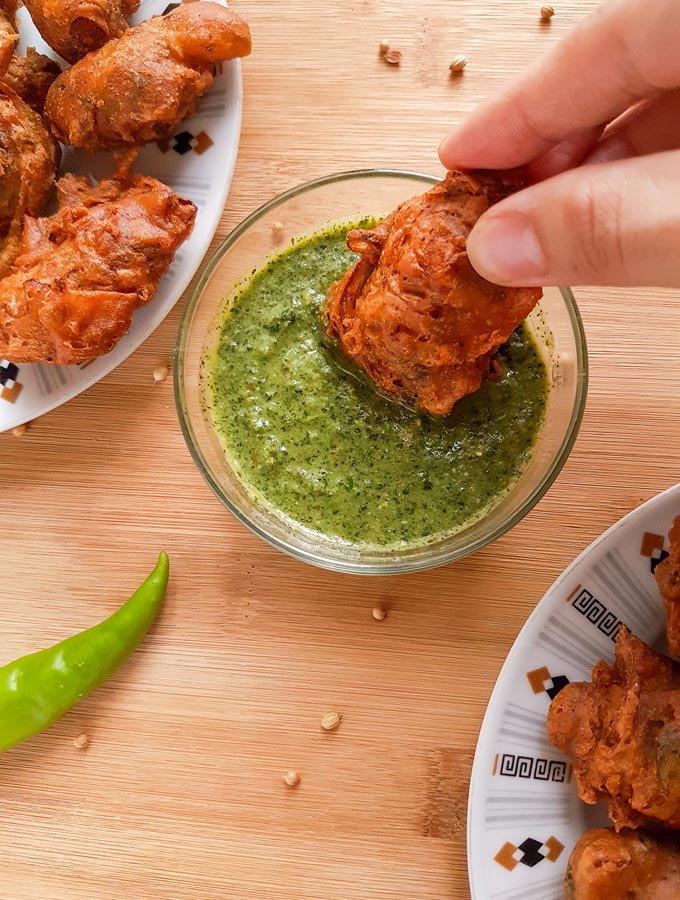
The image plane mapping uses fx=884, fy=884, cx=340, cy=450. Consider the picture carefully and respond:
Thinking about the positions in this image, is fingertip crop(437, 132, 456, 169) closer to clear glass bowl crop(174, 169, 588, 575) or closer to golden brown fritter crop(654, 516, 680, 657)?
clear glass bowl crop(174, 169, 588, 575)

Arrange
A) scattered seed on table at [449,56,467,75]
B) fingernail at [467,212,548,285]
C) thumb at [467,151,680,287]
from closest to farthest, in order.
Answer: thumb at [467,151,680,287] < fingernail at [467,212,548,285] < scattered seed on table at [449,56,467,75]

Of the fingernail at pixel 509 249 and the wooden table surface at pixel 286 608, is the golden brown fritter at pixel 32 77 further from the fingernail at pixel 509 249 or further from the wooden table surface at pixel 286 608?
the fingernail at pixel 509 249

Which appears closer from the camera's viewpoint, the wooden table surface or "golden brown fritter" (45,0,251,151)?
"golden brown fritter" (45,0,251,151)

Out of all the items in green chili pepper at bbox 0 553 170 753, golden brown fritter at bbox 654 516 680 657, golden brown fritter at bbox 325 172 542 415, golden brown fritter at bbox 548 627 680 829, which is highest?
golden brown fritter at bbox 325 172 542 415

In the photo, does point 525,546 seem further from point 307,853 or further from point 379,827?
point 307,853

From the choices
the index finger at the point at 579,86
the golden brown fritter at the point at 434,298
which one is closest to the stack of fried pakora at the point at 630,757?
the golden brown fritter at the point at 434,298

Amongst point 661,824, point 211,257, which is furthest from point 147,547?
point 661,824

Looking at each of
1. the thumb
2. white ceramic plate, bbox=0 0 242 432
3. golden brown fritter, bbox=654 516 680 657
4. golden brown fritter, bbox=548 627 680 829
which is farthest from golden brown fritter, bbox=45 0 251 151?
golden brown fritter, bbox=548 627 680 829
